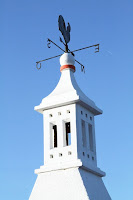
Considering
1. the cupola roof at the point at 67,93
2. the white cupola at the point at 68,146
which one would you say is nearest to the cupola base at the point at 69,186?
the white cupola at the point at 68,146

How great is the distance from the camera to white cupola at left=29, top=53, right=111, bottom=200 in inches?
745

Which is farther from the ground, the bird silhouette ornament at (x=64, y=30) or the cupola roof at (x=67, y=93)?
the bird silhouette ornament at (x=64, y=30)

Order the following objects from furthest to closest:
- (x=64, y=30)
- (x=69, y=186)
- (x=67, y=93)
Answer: (x=64, y=30) → (x=67, y=93) → (x=69, y=186)

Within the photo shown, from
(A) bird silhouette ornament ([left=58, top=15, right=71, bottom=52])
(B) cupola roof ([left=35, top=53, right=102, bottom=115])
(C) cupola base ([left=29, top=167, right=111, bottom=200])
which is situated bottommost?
(C) cupola base ([left=29, top=167, right=111, bottom=200])

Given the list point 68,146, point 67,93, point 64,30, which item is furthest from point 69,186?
point 64,30

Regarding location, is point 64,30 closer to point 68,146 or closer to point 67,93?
point 67,93

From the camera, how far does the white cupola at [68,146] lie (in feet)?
62.1

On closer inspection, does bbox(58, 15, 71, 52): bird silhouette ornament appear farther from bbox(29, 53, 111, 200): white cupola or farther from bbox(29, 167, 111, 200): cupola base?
bbox(29, 167, 111, 200): cupola base

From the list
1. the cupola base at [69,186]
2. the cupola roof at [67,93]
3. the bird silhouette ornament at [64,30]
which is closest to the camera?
the cupola base at [69,186]

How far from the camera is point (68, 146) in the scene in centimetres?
1988

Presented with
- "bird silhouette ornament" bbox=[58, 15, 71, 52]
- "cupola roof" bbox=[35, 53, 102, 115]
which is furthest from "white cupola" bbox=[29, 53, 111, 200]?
"bird silhouette ornament" bbox=[58, 15, 71, 52]

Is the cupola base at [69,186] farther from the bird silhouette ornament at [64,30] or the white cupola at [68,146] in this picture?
the bird silhouette ornament at [64,30]

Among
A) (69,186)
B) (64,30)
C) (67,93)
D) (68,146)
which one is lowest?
(69,186)

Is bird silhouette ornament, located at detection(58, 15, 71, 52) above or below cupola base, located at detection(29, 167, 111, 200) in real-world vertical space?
above
